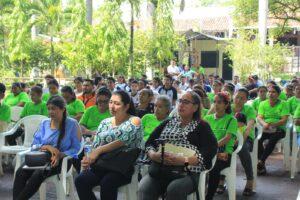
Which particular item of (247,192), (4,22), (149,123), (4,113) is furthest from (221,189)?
(4,22)

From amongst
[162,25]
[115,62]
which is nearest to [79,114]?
[115,62]

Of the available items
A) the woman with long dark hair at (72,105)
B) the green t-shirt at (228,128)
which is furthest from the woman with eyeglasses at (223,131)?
the woman with long dark hair at (72,105)

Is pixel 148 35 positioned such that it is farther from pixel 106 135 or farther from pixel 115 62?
pixel 106 135

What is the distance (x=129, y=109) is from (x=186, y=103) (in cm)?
62

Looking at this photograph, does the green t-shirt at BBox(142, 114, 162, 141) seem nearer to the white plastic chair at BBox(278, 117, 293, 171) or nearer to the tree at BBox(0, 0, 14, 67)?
the white plastic chair at BBox(278, 117, 293, 171)

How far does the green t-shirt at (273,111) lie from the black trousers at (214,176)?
2.16 meters

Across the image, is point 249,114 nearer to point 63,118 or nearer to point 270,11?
point 63,118

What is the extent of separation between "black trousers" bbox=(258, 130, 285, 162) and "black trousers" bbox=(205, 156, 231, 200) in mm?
1870

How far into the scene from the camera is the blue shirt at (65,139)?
4.80 metres

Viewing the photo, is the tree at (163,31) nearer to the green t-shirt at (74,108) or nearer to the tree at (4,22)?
the tree at (4,22)

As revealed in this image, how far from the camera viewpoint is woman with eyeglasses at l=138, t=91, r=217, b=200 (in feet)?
13.5

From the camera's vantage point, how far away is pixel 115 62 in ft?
57.0

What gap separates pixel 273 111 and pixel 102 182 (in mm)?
3707

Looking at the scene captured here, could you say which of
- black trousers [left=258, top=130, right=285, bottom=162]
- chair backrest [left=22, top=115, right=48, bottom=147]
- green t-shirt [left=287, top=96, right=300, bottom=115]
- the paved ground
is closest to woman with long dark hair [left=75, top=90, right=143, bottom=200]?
the paved ground
